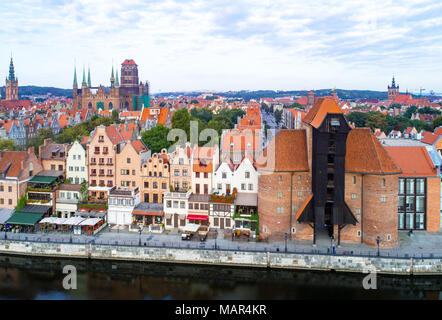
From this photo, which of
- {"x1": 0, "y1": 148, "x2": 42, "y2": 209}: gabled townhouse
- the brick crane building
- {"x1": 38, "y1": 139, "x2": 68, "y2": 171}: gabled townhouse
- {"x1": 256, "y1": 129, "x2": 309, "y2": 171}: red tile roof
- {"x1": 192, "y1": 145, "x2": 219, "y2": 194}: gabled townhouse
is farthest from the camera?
{"x1": 38, "y1": 139, "x2": 68, "y2": 171}: gabled townhouse

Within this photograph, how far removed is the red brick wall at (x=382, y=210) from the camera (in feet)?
152

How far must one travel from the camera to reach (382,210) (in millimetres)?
46375

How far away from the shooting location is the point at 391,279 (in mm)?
43031

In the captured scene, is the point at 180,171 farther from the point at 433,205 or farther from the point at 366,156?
the point at 433,205

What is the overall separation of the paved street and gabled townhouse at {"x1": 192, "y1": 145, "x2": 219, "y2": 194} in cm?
682

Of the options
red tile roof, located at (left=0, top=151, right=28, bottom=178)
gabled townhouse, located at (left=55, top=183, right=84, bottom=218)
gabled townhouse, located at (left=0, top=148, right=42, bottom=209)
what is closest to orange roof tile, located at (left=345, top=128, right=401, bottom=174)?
gabled townhouse, located at (left=55, top=183, right=84, bottom=218)

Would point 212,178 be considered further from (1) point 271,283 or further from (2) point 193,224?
(1) point 271,283

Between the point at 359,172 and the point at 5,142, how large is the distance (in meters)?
63.2

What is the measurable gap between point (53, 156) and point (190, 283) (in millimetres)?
29643

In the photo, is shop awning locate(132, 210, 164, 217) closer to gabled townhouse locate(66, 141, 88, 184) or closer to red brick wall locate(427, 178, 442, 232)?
gabled townhouse locate(66, 141, 88, 184)

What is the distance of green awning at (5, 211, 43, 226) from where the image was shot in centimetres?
5181

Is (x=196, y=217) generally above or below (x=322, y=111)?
below

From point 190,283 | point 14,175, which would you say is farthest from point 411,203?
point 14,175

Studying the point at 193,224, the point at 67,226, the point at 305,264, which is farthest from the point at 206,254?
the point at 67,226
